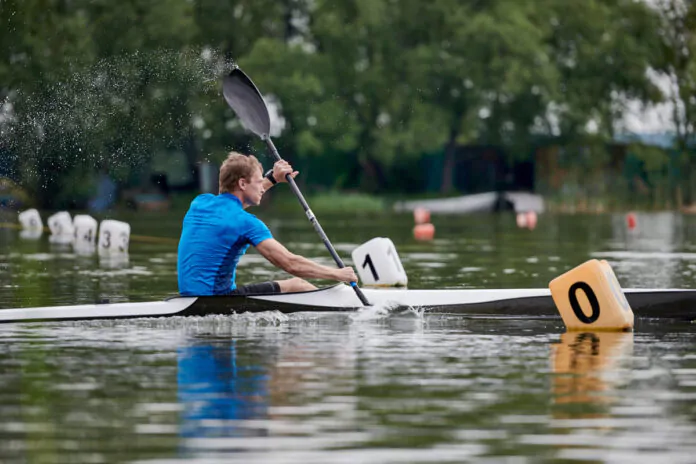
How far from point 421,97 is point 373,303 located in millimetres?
52705

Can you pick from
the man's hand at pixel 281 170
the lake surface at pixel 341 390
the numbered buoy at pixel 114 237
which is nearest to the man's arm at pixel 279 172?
the man's hand at pixel 281 170

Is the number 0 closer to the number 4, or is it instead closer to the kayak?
the kayak

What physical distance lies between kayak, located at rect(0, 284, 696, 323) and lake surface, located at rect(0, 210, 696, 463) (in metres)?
0.11

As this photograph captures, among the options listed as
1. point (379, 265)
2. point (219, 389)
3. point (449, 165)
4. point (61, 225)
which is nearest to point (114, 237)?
point (61, 225)

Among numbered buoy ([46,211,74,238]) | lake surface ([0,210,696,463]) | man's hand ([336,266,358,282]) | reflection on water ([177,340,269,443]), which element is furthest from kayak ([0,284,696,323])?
numbered buoy ([46,211,74,238])

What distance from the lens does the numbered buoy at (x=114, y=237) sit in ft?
102

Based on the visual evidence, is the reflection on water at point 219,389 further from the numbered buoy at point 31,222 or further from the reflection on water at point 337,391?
the numbered buoy at point 31,222

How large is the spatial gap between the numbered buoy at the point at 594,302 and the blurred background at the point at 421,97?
45.0 m

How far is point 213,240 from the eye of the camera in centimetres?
1442

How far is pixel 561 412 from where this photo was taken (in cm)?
966

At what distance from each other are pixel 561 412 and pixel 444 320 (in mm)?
5712

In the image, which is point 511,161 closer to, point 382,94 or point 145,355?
point 382,94

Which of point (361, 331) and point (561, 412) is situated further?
point (361, 331)

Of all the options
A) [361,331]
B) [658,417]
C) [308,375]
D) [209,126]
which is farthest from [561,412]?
[209,126]
